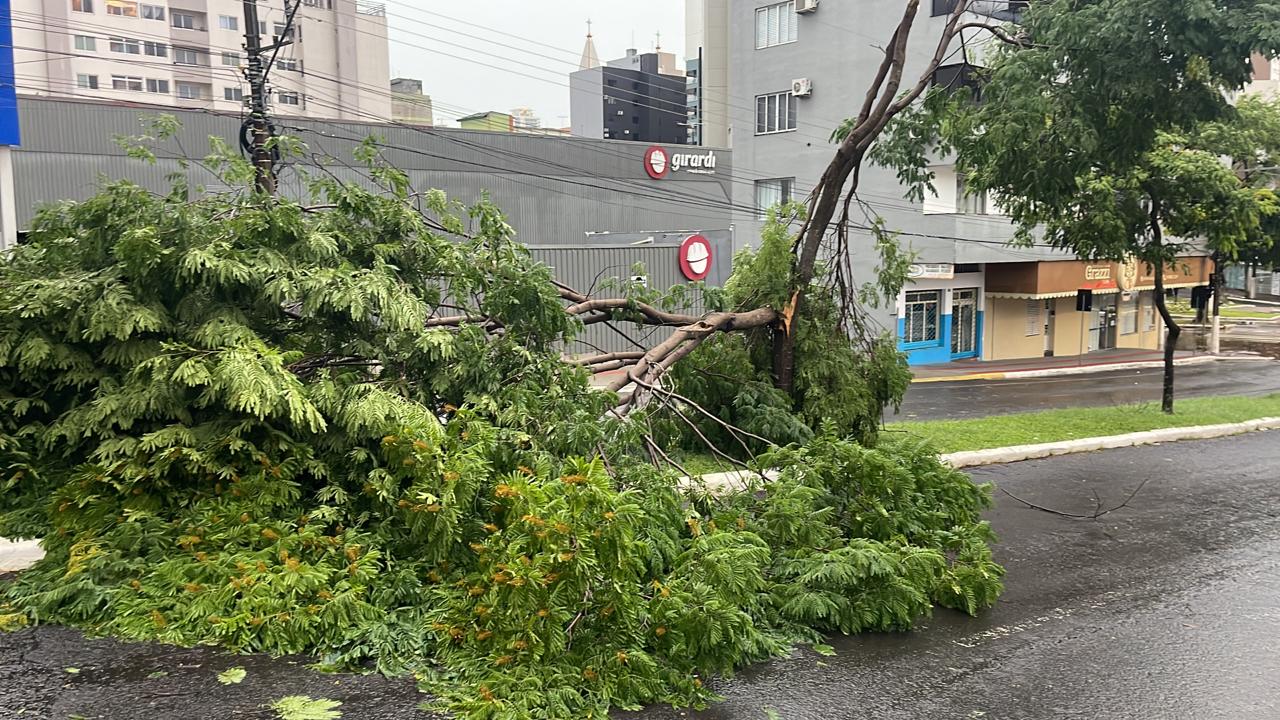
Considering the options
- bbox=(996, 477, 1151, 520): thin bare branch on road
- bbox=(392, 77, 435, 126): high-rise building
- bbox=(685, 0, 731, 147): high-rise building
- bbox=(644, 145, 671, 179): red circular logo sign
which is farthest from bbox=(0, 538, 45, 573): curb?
bbox=(685, 0, 731, 147): high-rise building

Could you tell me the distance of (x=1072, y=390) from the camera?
86.5 feet

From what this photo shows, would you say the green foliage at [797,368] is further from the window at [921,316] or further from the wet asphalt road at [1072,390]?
the window at [921,316]

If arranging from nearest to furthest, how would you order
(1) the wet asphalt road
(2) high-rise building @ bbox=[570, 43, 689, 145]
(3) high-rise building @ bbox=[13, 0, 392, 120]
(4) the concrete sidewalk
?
(1) the wet asphalt road
(4) the concrete sidewalk
(3) high-rise building @ bbox=[13, 0, 392, 120]
(2) high-rise building @ bbox=[570, 43, 689, 145]

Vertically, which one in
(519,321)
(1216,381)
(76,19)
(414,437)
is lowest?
(1216,381)

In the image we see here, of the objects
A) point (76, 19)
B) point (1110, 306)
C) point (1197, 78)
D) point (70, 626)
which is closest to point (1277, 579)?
point (1197, 78)

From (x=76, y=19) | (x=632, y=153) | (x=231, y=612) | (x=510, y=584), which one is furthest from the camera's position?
(x=76, y=19)

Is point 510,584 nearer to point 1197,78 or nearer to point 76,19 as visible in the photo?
point 1197,78

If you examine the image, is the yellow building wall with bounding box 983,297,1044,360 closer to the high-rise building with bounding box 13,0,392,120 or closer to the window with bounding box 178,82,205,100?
the high-rise building with bounding box 13,0,392,120

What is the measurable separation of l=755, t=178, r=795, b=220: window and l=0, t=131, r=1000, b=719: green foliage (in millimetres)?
30032

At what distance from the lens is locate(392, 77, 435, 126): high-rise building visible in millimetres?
69375

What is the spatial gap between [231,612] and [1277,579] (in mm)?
8190

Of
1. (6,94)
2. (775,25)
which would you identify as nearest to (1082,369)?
(775,25)

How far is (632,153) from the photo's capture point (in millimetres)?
43656

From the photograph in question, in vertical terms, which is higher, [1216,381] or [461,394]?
[461,394]
